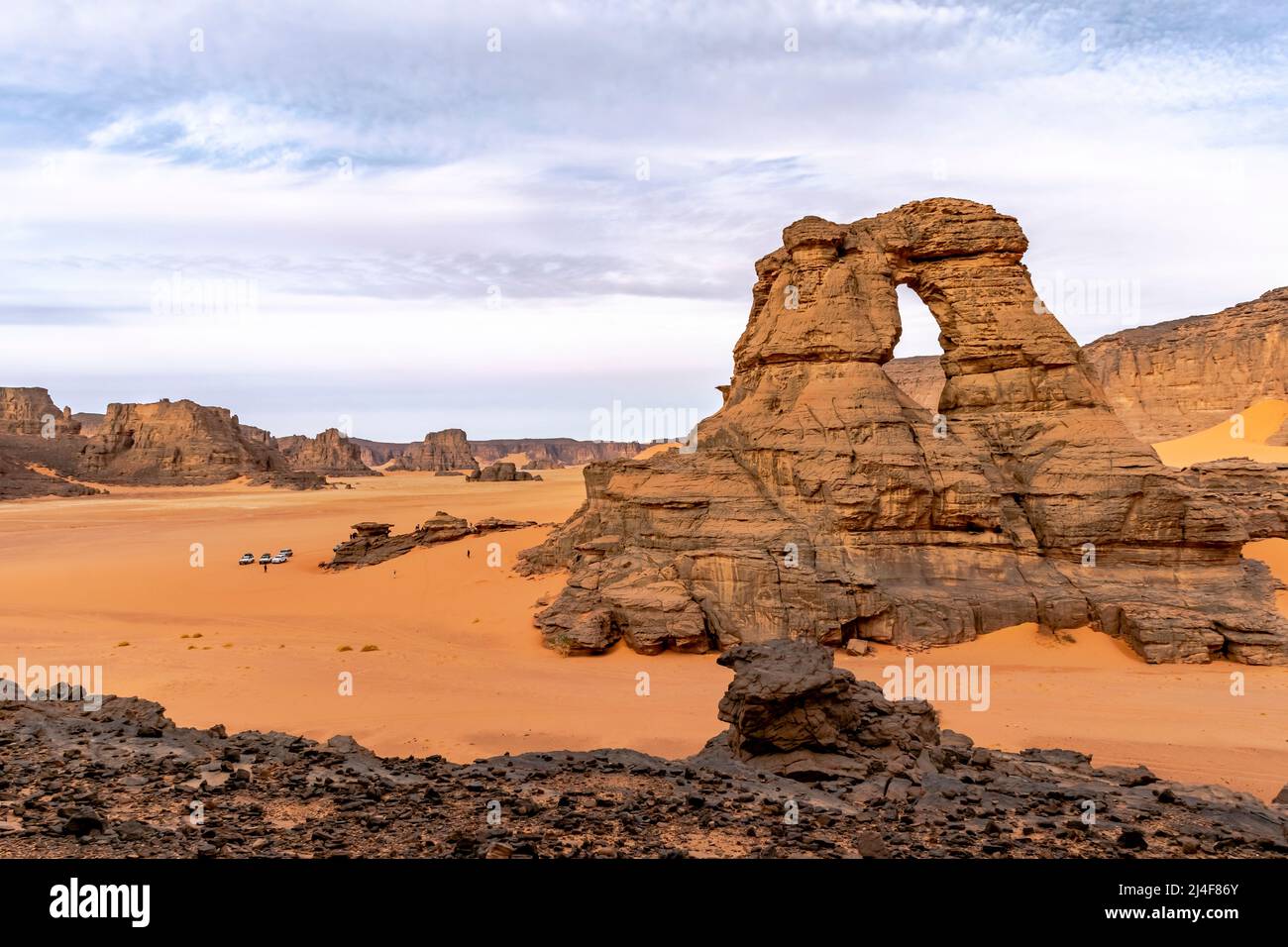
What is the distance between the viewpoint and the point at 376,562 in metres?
25.7

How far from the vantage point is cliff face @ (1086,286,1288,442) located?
52062 mm

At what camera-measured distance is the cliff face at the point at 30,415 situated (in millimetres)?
84062

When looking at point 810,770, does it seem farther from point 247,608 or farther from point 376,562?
point 376,562

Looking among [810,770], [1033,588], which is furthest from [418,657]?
[1033,588]

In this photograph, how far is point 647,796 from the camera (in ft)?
22.0

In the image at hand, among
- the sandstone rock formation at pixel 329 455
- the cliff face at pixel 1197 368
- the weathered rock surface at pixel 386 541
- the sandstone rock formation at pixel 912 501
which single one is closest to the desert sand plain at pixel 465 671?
the sandstone rock formation at pixel 912 501

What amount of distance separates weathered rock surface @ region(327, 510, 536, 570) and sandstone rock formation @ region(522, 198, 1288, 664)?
10.5 meters

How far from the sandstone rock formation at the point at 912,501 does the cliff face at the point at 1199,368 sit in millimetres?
42569

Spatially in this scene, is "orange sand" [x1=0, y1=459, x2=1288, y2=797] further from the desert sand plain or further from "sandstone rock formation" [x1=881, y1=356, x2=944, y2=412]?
"sandstone rock formation" [x1=881, y1=356, x2=944, y2=412]

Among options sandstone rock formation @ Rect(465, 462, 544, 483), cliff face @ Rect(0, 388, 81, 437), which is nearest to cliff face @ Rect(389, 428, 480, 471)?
sandstone rock formation @ Rect(465, 462, 544, 483)

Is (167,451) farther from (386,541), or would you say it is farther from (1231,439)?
(1231,439)

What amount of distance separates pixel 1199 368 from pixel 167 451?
88772mm

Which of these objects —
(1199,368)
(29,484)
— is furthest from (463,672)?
(29,484)
